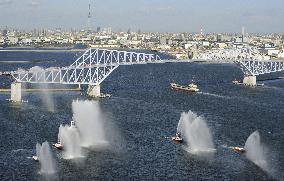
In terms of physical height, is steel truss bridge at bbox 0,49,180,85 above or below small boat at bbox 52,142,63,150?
above

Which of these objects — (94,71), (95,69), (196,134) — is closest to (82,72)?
(95,69)

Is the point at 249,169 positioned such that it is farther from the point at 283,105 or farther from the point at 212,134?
the point at 283,105

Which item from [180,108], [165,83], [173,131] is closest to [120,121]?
[173,131]

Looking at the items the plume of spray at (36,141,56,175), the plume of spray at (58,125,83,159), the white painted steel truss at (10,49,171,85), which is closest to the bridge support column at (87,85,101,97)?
the white painted steel truss at (10,49,171,85)

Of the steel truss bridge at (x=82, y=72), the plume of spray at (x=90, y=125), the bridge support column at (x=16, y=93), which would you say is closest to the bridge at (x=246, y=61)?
the steel truss bridge at (x=82, y=72)

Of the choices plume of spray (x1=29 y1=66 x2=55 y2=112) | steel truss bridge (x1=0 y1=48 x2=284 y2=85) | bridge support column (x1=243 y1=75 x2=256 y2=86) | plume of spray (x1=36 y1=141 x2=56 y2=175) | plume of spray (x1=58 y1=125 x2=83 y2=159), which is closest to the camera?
plume of spray (x1=36 y1=141 x2=56 y2=175)

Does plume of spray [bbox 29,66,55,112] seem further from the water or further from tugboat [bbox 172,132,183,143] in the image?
tugboat [bbox 172,132,183,143]

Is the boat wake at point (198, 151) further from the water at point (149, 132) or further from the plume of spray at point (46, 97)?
the plume of spray at point (46, 97)
